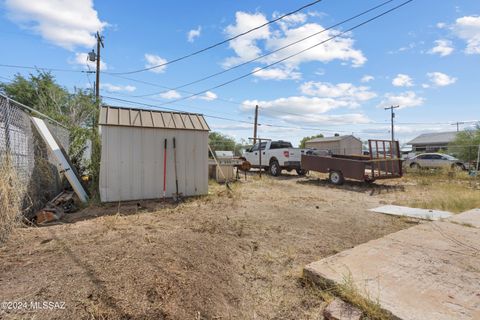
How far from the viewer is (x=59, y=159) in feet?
21.4

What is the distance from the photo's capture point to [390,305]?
2391 millimetres

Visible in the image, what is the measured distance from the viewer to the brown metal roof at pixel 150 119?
6.98 m

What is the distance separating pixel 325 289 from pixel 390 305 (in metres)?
0.62

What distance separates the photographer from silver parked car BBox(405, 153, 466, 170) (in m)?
18.5

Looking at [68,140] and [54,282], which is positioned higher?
[68,140]

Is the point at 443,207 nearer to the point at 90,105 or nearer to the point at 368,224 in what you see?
the point at 368,224

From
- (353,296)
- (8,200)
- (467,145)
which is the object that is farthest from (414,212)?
(467,145)

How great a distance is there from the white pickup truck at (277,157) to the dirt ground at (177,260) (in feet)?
24.9

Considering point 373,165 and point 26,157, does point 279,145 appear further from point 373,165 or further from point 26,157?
point 26,157

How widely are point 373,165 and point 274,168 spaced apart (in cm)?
516

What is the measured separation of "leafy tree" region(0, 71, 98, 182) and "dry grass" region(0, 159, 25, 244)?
12.5ft

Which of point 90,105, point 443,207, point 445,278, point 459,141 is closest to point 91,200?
point 445,278

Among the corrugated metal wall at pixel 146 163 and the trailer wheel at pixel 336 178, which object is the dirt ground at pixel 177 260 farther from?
the trailer wheel at pixel 336 178

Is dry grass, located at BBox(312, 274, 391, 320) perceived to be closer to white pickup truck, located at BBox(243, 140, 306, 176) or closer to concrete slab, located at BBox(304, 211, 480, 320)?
concrete slab, located at BBox(304, 211, 480, 320)
